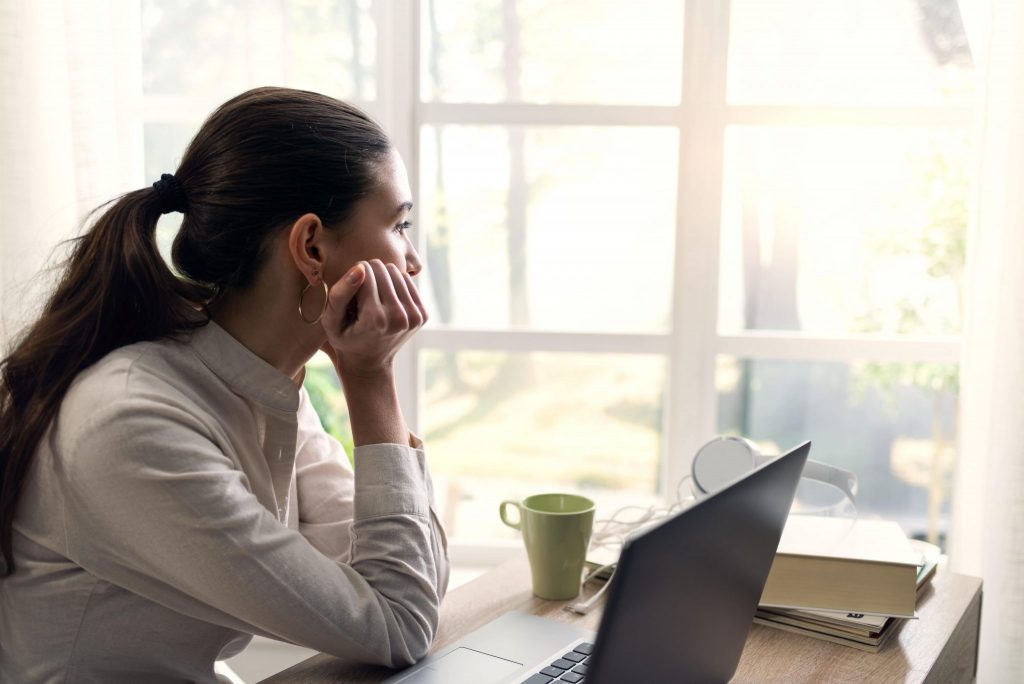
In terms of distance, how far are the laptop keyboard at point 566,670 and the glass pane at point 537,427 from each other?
104cm

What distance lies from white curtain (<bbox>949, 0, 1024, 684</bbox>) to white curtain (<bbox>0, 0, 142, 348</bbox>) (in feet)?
4.97

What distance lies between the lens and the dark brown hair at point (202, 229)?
3.22 ft

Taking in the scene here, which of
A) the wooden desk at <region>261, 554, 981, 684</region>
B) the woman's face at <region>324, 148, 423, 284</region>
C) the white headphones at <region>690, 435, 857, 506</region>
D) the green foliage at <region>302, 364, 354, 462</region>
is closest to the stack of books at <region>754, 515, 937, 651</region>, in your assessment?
the wooden desk at <region>261, 554, 981, 684</region>

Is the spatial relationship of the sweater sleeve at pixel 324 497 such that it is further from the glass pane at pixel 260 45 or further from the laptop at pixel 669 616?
the glass pane at pixel 260 45

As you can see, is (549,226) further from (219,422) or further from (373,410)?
(219,422)

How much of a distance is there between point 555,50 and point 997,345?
968mm

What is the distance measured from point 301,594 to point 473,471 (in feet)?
3.96

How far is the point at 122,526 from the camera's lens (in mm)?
860

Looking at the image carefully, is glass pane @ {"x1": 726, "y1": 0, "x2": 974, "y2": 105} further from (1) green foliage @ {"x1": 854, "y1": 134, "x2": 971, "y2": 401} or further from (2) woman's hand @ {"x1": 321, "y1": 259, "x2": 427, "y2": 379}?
(2) woman's hand @ {"x1": 321, "y1": 259, "x2": 427, "y2": 379}

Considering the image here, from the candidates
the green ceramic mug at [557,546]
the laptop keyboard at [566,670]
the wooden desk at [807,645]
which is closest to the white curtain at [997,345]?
the wooden desk at [807,645]

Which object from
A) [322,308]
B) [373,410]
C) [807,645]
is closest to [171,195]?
[322,308]

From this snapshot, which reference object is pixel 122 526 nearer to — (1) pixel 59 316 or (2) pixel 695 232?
(1) pixel 59 316

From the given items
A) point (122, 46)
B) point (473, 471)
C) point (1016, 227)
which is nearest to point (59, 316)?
point (122, 46)

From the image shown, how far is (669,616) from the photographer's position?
70cm
